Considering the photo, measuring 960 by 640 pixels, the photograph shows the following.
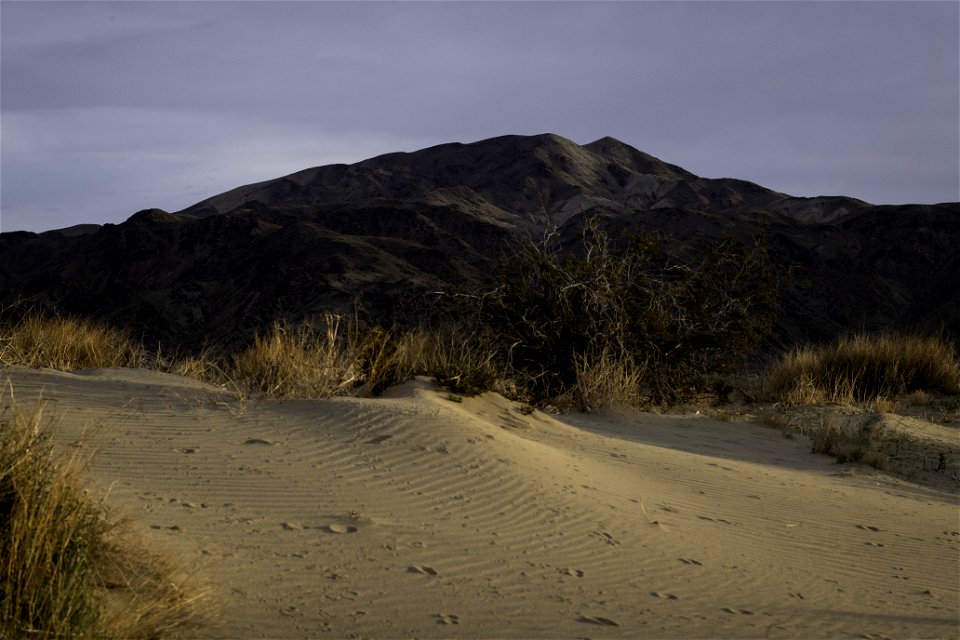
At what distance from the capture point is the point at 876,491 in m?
8.43

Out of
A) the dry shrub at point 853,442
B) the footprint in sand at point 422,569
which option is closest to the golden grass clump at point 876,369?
the dry shrub at point 853,442

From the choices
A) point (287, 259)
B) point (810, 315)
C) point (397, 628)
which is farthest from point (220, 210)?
point (397, 628)

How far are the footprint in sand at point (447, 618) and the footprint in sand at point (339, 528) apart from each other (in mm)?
1144

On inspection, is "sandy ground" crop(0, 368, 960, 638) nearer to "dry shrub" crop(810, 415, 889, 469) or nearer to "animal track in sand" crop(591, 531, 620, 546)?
"animal track in sand" crop(591, 531, 620, 546)

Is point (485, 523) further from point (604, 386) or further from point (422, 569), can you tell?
point (604, 386)

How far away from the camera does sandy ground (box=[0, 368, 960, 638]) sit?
14.9 ft

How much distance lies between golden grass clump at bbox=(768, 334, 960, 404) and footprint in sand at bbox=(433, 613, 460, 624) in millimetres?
10304

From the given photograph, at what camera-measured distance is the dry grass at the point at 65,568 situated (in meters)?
3.55

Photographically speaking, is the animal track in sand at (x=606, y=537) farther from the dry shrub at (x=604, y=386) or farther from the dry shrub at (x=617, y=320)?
the dry shrub at (x=617, y=320)

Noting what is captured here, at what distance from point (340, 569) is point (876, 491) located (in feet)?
18.0

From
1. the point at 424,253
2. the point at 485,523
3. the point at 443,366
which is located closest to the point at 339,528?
the point at 485,523

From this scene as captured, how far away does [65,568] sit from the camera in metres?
3.74

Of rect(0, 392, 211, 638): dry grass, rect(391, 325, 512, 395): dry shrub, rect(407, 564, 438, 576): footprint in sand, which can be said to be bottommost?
Result: rect(407, 564, 438, 576): footprint in sand

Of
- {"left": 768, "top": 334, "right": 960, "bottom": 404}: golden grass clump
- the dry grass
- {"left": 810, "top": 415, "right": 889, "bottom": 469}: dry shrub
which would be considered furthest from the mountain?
the dry grass
